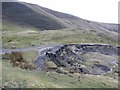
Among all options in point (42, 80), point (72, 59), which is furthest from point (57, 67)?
point (72, 59)

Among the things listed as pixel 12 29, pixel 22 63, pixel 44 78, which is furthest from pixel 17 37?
pixel 44 78

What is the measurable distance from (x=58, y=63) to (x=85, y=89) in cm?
1972

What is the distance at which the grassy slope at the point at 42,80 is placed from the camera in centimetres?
4688

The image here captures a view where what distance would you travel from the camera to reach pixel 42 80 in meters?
50.2

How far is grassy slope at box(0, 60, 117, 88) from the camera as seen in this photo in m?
46.9

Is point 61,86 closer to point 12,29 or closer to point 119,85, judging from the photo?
point 119,85

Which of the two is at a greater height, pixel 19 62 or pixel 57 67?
pixel 19 62

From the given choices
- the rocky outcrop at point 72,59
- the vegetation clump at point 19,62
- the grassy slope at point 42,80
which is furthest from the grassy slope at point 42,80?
the rocky outcrop at point 72,59

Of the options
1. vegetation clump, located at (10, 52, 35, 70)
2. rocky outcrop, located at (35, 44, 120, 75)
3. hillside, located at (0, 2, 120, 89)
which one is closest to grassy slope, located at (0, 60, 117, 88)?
hillside, located at (0, 2, 120, 89)

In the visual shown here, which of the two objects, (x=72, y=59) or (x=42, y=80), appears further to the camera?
(x=72, y=59)

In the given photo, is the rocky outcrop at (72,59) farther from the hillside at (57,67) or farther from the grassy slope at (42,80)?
the grassy slope at (42,80)

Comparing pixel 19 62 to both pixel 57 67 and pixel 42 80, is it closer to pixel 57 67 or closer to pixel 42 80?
pixel 57 67

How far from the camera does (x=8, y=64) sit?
5772cm

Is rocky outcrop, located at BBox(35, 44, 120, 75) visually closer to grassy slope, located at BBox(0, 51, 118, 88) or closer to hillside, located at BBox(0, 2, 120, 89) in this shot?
hillside, located at BBox(0, 2, 120, 89)
